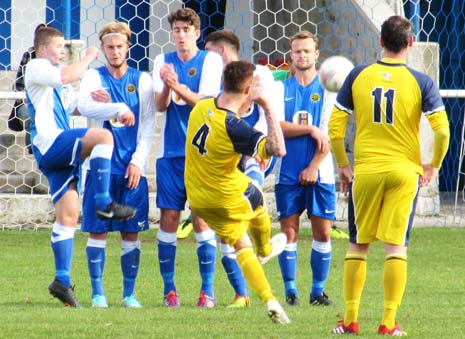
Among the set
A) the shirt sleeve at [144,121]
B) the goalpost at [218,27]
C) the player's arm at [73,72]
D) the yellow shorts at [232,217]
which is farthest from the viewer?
the goalpost at [218,27]

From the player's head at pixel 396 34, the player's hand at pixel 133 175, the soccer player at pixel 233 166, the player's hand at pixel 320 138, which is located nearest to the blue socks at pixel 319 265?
the player's hand at pixel 320 138

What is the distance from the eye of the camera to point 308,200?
9.94m

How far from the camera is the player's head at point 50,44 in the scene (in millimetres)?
9539

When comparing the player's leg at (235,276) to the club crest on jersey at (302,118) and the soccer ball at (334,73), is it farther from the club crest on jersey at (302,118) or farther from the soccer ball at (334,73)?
the soccer ball at (334,73)

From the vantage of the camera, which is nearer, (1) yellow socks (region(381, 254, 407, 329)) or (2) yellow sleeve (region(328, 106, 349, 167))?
(1) yellow socks (region(381, 254, 407, 329))

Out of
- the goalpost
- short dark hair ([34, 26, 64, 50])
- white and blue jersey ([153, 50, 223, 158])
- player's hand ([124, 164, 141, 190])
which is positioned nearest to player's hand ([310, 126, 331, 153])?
white and blue jersey ([153, 50, 223, 158])

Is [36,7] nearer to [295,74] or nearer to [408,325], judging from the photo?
[295,74]

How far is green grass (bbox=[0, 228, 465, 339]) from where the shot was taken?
8.02m

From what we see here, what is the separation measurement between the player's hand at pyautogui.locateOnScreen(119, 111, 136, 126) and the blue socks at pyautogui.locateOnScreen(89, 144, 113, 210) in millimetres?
221

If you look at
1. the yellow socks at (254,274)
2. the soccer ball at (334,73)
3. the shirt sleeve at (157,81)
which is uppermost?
the soccer ball at (334,73)

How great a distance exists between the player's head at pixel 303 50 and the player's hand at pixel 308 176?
75 cm

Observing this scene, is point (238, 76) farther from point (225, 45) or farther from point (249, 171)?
point (225, 45)

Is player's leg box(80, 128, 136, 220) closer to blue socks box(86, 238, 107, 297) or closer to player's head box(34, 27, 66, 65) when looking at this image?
blue socks box(86, 238, 107, 297)

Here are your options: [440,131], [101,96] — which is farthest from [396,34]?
[101,96]
